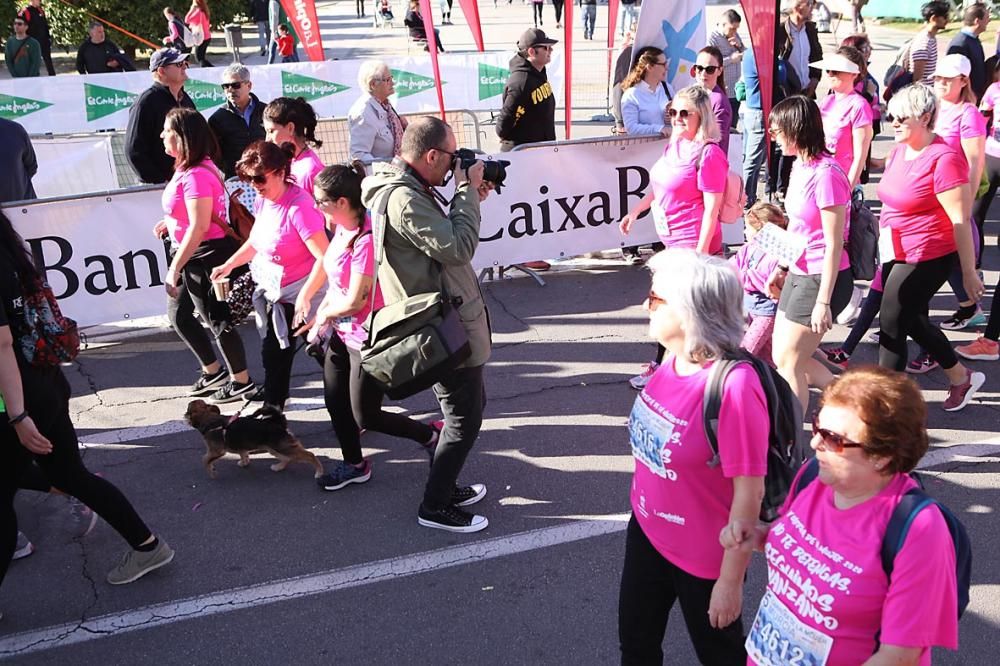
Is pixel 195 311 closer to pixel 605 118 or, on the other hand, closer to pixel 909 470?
pixel 909 470

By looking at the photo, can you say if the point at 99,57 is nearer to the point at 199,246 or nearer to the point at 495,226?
the point at 495,226

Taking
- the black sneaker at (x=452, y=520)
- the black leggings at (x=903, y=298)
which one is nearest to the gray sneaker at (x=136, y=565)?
the black sneaker at (x=452, y=520)

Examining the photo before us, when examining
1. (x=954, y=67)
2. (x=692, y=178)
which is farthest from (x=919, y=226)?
(x=954, y=67)

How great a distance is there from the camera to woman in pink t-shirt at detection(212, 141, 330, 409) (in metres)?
4.93

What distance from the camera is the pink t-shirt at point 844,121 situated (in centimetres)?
682

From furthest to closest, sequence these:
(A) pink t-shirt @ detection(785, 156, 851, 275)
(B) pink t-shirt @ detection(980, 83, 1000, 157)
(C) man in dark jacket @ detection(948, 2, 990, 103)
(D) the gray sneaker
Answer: (C) man in dark jacket @ detection(948, 2, 990, 103) < (B) pink t-shirt @ detection(980, 83, 1000, 157) < (A) pink t-shirt @ detection(785, 156, 851, 275) < (D) the gray sneaker

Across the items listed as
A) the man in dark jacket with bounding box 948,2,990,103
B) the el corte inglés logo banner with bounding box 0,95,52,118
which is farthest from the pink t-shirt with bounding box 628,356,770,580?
the el corte inglés logo banner with bounding box 0,95,52,118

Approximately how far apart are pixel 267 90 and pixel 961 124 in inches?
409

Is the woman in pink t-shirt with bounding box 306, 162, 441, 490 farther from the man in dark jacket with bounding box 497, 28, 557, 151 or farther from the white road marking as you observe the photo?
the man in dark jacket with bounding box 497, 28, 557, 151

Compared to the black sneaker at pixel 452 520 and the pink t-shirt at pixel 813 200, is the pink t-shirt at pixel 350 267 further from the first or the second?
the pink t-shirt at pixel 813 200

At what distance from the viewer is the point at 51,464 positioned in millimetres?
3863

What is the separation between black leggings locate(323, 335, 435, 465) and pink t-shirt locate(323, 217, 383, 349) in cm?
9

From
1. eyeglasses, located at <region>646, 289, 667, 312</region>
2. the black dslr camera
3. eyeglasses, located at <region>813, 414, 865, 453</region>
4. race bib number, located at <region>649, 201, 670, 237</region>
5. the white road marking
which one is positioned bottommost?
the white road marking

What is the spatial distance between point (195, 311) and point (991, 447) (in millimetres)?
4668
